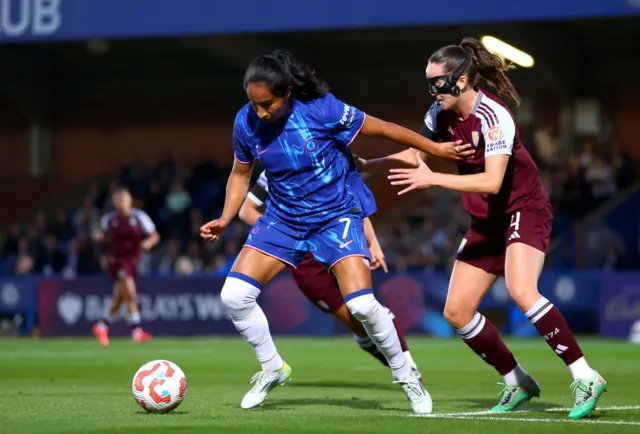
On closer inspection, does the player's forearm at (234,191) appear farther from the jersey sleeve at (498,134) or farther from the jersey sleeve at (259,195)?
the jersey sleeve at (259,195)

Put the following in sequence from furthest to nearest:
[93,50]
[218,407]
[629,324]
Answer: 1. [93,50]
2. [629,324]
3. [218,407]

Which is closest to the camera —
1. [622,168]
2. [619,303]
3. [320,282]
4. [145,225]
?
[320,282]

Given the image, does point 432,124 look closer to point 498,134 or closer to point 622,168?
point 498,134

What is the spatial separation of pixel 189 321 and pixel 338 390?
37.6ft

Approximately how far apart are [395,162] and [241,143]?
3.35 ft

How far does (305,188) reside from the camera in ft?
24.9

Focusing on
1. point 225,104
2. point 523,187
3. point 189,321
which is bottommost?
point 189,321

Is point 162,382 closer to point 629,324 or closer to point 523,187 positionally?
point 523,187

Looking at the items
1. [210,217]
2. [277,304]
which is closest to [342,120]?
[277,304]

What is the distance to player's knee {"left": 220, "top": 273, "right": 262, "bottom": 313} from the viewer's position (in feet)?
25.3

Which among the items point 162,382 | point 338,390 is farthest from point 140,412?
point 338,390

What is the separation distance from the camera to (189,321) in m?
21.2

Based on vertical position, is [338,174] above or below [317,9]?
below

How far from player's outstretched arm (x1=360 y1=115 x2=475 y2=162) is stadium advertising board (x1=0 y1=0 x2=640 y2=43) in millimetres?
13221
